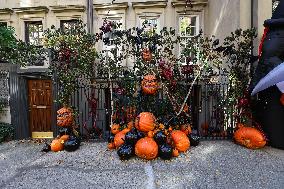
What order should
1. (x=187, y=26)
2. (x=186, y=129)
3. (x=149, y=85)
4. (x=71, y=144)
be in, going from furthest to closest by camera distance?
(x=187, y=26)
(x=186, y=129)
(x=71, y=144)
(x=149, y=85)

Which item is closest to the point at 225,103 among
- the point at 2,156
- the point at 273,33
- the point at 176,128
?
the point at 176,128

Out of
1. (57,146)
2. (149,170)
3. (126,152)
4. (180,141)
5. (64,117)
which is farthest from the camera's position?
(64,117)

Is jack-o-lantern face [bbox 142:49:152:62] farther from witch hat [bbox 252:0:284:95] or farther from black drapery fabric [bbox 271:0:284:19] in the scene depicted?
black drapery fabric [bbox 271:0:284:19]

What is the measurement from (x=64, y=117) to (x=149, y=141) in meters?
2.69

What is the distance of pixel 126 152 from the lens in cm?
616

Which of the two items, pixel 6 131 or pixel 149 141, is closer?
pixel 149 141

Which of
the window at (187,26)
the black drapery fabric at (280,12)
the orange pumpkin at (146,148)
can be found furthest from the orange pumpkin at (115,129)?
the window at (187,26)

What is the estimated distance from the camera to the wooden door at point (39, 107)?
406 inches

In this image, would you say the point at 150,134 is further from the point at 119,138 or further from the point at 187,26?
the point at 187,26

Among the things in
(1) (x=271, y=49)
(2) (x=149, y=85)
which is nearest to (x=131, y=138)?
(2) (x=149, y=85)

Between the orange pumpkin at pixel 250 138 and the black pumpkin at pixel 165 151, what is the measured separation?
206cm

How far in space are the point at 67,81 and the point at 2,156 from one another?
2.75 m

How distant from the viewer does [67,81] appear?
7574 mm

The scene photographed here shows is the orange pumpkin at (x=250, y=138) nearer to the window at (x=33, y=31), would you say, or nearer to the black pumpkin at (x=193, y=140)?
the black pumpkin at (x=193, y=140)
